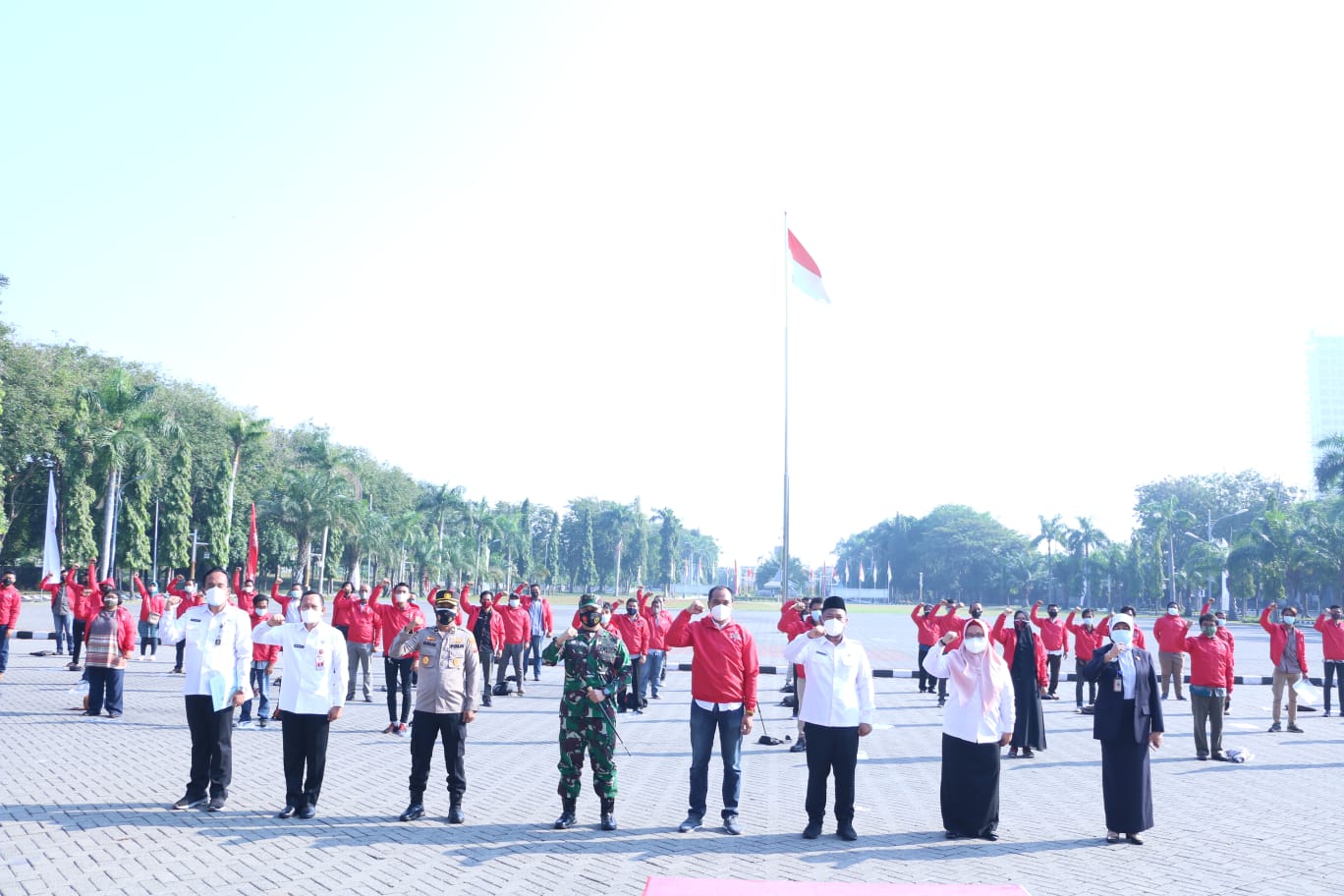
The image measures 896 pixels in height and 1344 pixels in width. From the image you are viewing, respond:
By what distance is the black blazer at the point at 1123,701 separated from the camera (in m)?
8.73

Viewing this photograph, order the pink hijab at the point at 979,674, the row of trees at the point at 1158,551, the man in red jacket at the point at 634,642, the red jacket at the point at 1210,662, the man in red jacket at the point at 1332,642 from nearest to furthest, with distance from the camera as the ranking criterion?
the pink hijab at the point at 979,674 < the red jacket at the point at 1210,662 < the man in red jacket at the point at 634,642 < the man in red jacket at the point at 1332,642 < the row of trees at the point at 1158,551

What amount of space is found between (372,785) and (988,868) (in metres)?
5.94

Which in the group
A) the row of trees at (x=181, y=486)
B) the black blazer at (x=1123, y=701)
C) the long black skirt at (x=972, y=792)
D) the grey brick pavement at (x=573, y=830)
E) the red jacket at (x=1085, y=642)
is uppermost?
the row of trees at (x=181, y=486)

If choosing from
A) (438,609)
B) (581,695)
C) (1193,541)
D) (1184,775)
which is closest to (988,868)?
(581,695)

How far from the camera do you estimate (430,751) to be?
8.68 meters

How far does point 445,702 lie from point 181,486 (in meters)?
55.2

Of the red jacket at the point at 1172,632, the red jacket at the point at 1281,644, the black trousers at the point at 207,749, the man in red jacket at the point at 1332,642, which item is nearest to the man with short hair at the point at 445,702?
the black trousers at the point at 207,749

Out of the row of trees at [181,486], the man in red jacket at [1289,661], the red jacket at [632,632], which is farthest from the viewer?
the row of trees at [181,486]

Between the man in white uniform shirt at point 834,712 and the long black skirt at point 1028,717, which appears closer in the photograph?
the man in white uniform shirt at point 834,712

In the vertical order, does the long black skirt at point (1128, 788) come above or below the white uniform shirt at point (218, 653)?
below

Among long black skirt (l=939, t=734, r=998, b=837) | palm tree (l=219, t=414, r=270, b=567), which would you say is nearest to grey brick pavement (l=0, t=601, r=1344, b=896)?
long black skirt (l=939, t=734, r=998, b=837)

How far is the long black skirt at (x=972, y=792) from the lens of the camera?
27.7 feet

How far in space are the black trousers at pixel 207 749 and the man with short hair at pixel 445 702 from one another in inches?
66.4

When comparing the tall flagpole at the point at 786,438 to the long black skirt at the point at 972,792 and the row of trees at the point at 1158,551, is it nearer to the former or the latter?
the long black skirt at the point at 972,792
